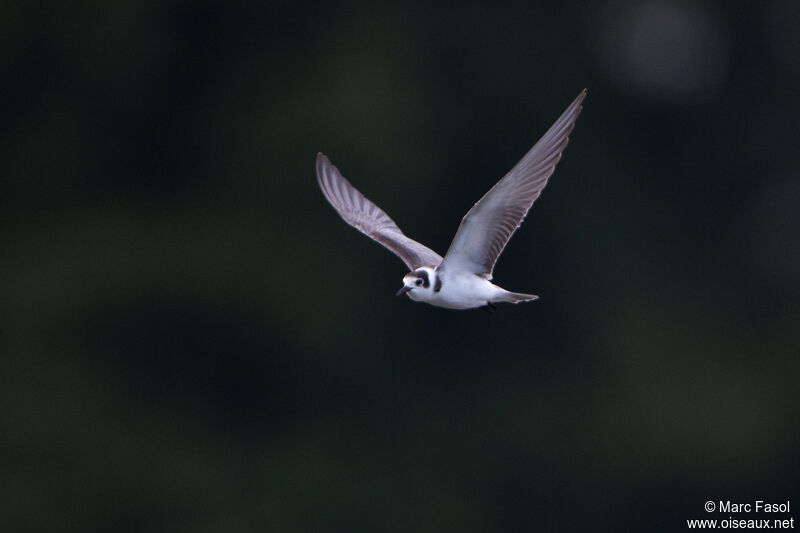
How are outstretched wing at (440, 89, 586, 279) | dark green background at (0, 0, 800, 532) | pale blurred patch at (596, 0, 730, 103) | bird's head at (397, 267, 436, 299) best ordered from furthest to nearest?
pale blurred patch at (596, 0, 730, 103), dark green background at (0, 0, 800, 532), bird's head at (397, 267, 436, 299), outstretched wing at (440, 89, 586, 279)

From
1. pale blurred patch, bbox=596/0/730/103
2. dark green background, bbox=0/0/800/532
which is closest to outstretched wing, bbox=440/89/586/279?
dark green background, bbox=0/0/800/532

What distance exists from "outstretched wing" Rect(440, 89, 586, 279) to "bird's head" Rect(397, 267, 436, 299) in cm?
11

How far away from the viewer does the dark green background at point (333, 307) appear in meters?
20.2

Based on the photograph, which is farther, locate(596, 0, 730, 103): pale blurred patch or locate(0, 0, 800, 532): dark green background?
locate(596, 0, 730, 103): pale blurred patch

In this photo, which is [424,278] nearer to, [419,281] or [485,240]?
[419,281]

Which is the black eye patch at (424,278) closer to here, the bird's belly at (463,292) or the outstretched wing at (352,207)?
the bird's belly at (463,292)

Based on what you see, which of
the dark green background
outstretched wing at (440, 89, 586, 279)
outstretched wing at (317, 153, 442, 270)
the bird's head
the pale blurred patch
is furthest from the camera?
the pale blurred patch

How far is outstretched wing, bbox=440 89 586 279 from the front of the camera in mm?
9453

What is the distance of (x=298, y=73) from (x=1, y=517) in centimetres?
817

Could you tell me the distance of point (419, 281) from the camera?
9633 millimetres

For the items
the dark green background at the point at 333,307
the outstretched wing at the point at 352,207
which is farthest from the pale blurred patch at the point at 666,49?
the outstretched wing at the point at 352,207

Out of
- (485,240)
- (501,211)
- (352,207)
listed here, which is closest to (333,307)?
(352,207)

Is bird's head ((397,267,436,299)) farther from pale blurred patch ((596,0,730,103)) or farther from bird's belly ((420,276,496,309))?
pale blurred patch ((596,0,730,103))

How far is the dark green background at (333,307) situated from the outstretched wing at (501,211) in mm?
10341
